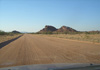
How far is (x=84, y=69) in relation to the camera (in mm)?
4492

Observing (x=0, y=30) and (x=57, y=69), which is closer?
(x=57, y=69)

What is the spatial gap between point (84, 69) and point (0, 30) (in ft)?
379

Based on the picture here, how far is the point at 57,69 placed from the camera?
14.6ft

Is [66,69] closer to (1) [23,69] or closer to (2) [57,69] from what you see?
(2) [57,69]

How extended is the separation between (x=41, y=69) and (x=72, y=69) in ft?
4.03

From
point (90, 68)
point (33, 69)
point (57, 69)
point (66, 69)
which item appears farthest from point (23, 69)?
point (90, 68)

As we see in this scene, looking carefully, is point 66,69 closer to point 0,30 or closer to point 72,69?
point 72,69

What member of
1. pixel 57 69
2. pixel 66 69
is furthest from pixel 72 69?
pixel 57 69

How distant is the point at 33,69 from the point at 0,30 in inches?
4516

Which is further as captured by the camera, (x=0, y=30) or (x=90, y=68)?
(x=0, y=30)

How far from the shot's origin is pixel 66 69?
441 cm

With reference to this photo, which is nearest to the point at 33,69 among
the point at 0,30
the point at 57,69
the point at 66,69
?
the point at 57,69

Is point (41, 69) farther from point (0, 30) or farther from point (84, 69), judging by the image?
point (0, 30)

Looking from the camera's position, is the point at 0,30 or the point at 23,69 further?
the point at 0,30
